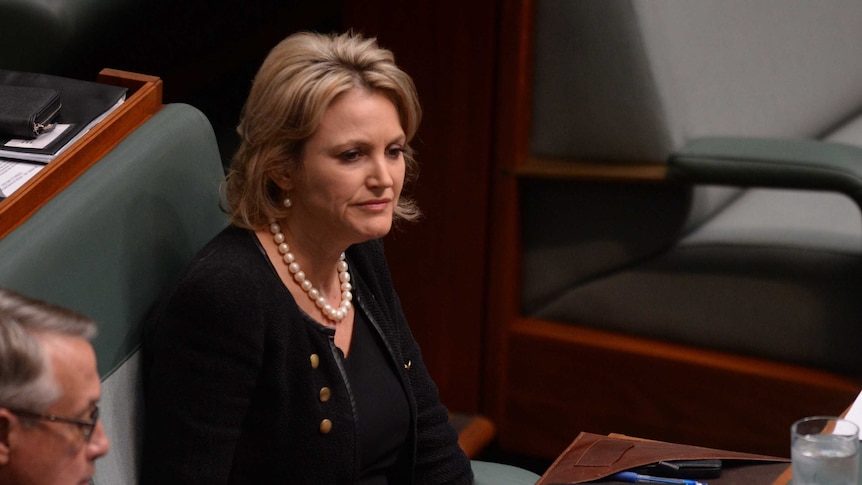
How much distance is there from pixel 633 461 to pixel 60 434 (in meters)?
0.56

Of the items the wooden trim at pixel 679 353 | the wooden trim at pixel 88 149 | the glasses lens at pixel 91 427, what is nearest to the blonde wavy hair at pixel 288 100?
the wooden trim at pixel 88 149

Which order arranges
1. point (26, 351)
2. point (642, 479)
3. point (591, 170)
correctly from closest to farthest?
point (26, 351) < point (642, 479) < point (591, 170)

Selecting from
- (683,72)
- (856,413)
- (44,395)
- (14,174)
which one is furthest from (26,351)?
(683,72)

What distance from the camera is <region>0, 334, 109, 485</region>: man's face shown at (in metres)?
0.99

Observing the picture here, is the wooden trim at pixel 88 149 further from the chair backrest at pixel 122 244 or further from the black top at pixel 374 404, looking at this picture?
the black top at pixel 374 404

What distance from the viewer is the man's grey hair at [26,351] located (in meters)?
0.97

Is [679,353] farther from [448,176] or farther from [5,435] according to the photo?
[5,435]

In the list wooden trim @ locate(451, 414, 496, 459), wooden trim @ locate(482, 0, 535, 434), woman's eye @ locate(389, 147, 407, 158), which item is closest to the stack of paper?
woman's eye @ locate(389, 147, 407, 158)

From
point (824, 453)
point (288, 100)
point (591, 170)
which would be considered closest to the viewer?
point (824, 453)

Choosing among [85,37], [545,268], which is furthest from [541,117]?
[85,37]

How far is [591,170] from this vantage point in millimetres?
2277

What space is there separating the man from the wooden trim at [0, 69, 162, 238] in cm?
30

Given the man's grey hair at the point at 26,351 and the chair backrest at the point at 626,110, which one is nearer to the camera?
the man's grey hair at the point at 26,351

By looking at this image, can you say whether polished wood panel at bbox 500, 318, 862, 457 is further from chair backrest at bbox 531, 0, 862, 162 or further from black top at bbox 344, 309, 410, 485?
black top at bbox 344, 309, 410, 485
